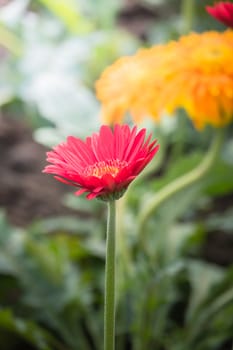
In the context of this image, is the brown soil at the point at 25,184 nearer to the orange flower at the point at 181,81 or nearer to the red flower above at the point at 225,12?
the orange flower at the point at 181,81

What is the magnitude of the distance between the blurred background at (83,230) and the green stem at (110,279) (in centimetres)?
28

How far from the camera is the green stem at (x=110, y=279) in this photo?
34 centimetres

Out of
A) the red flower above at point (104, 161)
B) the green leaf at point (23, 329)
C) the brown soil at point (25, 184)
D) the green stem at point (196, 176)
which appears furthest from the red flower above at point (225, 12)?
the brown soil at point (25, 184)

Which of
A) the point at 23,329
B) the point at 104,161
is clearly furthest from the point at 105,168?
the point at 23,329

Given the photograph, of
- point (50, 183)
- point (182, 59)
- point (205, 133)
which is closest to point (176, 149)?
point (205, 133)

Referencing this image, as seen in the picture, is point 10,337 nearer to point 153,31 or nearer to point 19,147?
point 19,147

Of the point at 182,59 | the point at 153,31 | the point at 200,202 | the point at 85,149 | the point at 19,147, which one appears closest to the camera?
the point at 85,149

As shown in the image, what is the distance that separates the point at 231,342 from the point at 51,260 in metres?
0.27

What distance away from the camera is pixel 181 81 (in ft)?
1.93

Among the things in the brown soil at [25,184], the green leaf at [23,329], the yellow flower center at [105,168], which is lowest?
the green leaf at [23,329]

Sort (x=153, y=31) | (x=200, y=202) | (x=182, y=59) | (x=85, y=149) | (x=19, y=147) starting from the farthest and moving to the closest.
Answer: (x=153, y=31)
(x=19, y=147)
(x=200, y=202)
(x=182, y=59)
(x=85, y=149)

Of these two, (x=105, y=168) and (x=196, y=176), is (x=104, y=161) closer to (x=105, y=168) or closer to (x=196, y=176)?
(x=105, y=168)

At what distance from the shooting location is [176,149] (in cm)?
112

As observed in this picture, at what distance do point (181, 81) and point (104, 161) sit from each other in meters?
0.27
